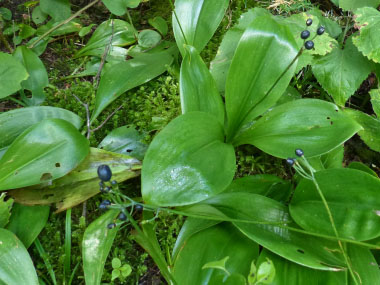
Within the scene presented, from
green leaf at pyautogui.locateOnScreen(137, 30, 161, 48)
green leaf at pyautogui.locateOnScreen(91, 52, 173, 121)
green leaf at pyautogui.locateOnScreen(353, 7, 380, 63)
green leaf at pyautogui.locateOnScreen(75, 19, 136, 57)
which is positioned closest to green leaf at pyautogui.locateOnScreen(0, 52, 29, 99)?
green leaf at pyautogui.locateOnScreen(91, 52, 173, 121)

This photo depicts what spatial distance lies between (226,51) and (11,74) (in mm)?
1097

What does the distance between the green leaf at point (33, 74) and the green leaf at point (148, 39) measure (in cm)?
61

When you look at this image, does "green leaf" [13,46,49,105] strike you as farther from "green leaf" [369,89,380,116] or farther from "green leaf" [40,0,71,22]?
"green leaf" [369,89,380,116]

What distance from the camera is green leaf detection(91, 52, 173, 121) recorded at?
1.77 metres

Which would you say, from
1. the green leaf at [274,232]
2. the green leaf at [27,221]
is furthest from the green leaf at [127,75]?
the green leaf at [274,232]

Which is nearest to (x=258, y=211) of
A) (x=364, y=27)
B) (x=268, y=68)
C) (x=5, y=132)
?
(x=268, y=68)

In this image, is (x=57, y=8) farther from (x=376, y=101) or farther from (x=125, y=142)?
(x=376, y=101)

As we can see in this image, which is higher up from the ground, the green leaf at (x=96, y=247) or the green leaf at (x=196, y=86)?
the green leaf at (x=196, y=86)

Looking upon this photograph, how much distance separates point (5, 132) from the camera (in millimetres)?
1530

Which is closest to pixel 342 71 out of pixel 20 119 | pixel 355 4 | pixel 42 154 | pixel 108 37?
pixel 355 4

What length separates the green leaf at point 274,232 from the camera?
1157 mm

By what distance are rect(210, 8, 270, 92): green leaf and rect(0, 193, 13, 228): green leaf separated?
3.67 ft

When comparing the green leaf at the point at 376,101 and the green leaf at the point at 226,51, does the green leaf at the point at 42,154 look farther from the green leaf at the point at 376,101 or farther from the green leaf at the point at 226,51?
the green leaf at the point at 376,101

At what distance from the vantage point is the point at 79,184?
1.49m
